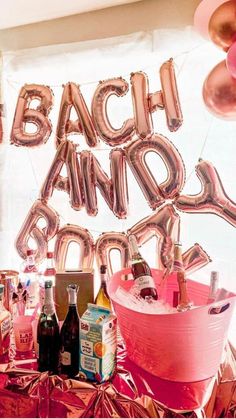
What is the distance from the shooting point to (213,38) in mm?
1314

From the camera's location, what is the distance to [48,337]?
52.8 inches

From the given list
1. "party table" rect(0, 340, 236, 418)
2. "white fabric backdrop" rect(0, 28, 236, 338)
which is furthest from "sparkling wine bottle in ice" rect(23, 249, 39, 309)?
"party table" rect(0, 340, 236, 418)

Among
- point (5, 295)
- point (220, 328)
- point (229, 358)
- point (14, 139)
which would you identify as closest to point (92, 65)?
point (14, 139)

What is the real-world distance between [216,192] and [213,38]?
57 centimetres

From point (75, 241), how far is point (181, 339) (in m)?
0.80

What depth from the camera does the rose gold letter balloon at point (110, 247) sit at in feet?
5.62

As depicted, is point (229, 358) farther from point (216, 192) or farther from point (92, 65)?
point (92, 65)

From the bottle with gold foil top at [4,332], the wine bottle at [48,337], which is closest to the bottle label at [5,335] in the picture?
the bottle with gold foil top at [4,332]

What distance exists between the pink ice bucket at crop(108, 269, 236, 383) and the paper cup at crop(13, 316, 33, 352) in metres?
0.39

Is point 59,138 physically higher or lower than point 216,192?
higher

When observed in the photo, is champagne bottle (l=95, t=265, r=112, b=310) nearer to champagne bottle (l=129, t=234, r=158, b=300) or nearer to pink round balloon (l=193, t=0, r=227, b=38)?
champagne bottle (l=129, t=234, r=158, b=300)

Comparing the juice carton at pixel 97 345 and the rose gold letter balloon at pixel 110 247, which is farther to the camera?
the rose gold letter balloon at pixel 110 247

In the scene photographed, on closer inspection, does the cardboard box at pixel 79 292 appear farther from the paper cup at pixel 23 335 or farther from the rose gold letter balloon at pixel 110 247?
the rose gold letter balloon at pixel 110 247

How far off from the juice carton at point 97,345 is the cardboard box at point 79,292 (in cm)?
23
